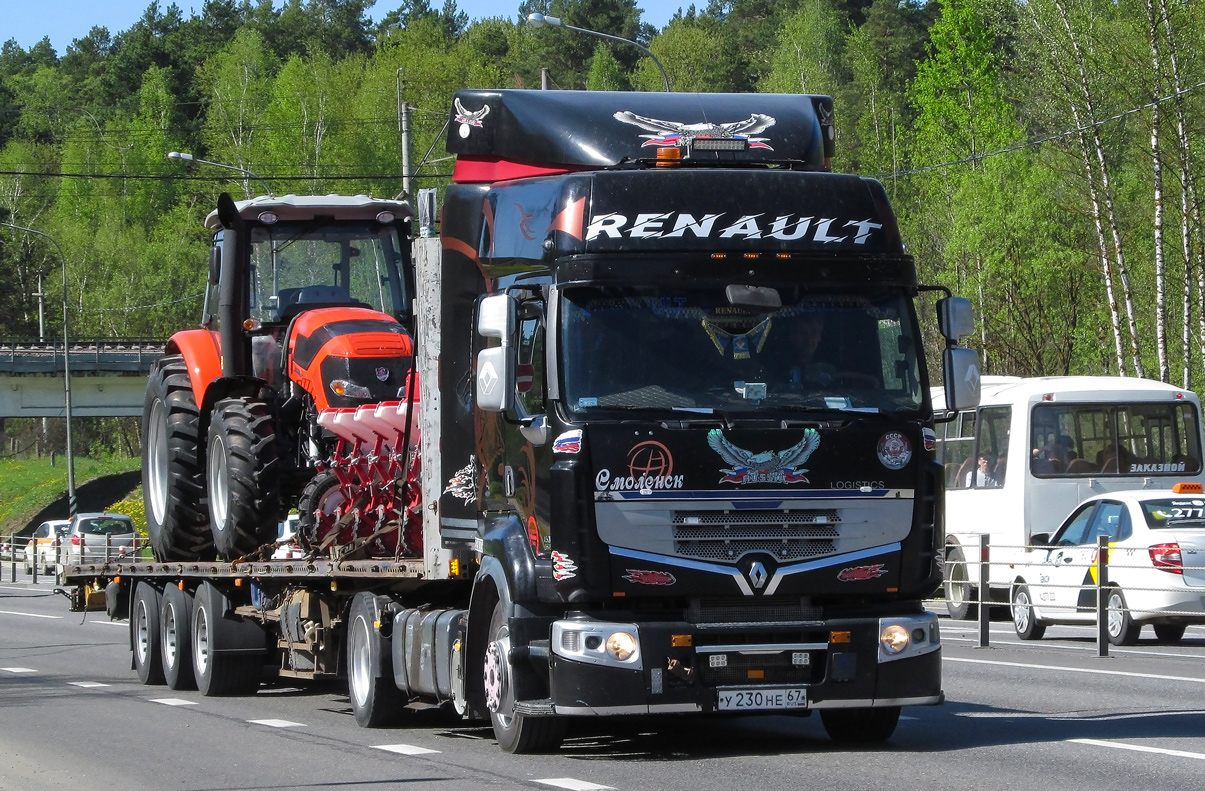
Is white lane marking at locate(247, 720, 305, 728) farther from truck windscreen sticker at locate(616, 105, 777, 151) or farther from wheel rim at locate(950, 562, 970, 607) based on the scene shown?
wheel rim at locate(950, 562, 970, 607)

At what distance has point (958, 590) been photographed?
25.6m

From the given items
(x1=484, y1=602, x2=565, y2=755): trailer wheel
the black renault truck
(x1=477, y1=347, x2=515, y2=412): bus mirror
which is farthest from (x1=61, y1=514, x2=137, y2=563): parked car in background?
(x1=477, y1=347, x2=515, y2=412): bus mirror

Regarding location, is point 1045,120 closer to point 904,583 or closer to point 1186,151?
point 1186,151

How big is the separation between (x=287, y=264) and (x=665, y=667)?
6969 millimetres

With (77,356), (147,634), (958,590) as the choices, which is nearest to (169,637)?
(147,634)

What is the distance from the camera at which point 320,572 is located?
1298 centimetres

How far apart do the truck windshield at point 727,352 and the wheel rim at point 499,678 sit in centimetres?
145

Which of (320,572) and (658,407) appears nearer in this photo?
(658,407)

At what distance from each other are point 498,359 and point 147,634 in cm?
839

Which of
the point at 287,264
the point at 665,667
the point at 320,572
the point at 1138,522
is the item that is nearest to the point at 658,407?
the point at 665,667

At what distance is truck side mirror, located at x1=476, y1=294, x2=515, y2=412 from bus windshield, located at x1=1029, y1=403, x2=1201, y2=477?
1623 cm

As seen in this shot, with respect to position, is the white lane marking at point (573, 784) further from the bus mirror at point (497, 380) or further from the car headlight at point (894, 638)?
the bus mirror at point (497, 380)

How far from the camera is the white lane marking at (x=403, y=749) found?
11.0 meters

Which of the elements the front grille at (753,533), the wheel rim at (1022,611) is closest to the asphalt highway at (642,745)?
the front grille at (753,533)
